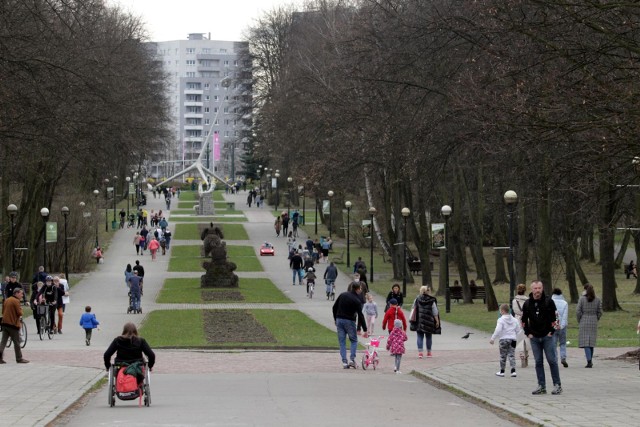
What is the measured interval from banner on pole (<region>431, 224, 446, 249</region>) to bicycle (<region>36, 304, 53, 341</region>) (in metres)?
16.3

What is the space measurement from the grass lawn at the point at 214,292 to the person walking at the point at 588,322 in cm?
2382

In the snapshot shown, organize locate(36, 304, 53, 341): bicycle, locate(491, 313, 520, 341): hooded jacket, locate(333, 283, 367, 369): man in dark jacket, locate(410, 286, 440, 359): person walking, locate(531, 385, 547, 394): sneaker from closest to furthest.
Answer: locate(531, 385, 547, 394): sneaker → locate(491, 313, 520, 341): hooded jacket → locate(333, 283, 367, 369): man in dark jacket → locate(410, 286, 440, 359): person walking → locate(36, 304, 53, 341): bicycle

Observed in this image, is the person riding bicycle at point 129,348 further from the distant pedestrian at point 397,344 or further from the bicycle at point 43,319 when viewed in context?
the bicycle at point 43,319

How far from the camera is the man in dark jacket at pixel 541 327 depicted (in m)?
17.6

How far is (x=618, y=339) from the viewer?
1174 inches

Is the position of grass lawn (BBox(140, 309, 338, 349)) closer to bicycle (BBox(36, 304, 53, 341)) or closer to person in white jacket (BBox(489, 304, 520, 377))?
bicycle (BBox(36, 304, 53, 341))

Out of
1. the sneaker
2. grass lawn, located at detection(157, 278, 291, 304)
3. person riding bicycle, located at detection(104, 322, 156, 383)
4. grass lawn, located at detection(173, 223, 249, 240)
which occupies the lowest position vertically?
grass lawn, located at detection(157, 278, 291, 304)

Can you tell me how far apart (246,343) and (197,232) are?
57294 millimetres

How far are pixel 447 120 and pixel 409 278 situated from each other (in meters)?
25.8

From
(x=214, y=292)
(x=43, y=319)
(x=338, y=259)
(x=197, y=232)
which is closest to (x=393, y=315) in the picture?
(x=43, y=319)

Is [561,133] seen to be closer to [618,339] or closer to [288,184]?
[618,339]

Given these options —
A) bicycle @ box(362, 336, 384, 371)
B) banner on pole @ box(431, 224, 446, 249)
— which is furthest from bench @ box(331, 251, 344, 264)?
bicycle @ box(362, 336, 384, 371)

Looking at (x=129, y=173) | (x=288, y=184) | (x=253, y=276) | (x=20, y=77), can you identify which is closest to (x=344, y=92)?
(x=253, y=276)

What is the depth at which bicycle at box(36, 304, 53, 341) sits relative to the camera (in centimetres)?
3066
